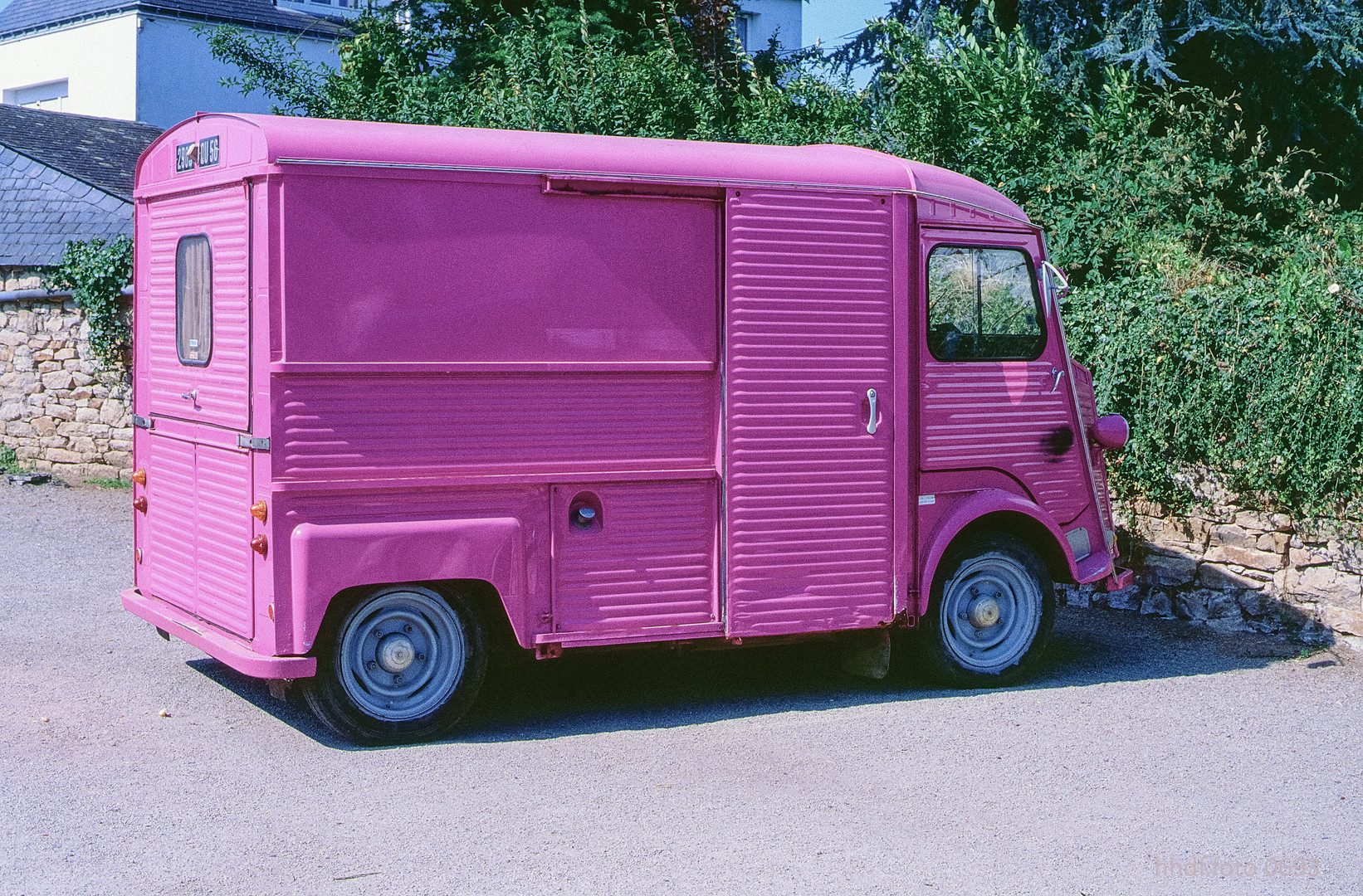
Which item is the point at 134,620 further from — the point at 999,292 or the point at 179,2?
the point at 179,2

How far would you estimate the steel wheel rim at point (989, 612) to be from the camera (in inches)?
297

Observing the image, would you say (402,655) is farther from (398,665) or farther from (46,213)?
(46,213)

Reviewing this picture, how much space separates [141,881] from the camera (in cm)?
467

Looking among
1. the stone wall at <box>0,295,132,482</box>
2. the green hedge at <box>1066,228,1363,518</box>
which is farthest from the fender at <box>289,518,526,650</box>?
the stone wall at <box>0,295,132,482</box>

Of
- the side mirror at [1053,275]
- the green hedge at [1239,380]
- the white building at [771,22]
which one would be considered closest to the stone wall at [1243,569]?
the green hedge at [1239,380]

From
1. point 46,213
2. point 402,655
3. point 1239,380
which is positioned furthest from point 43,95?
point 402,655

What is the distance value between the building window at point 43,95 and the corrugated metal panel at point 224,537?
88.6 ft

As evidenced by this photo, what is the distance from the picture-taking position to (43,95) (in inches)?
1251

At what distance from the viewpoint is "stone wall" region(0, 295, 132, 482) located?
1617 cm

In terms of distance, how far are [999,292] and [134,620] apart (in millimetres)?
5278

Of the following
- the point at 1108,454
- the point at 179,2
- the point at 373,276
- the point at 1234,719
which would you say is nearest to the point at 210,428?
the point at 373,276

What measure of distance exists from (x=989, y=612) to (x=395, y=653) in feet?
9.93

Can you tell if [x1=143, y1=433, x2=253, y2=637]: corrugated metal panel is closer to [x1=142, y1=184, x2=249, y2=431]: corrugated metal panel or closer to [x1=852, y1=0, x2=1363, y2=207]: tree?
Result: [x1=142, y1=184, x2=249, y2=431]: corrugated metal panel

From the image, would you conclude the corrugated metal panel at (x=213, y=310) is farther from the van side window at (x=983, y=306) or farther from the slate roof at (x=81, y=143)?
the slate roof at (x=81, y=143)
